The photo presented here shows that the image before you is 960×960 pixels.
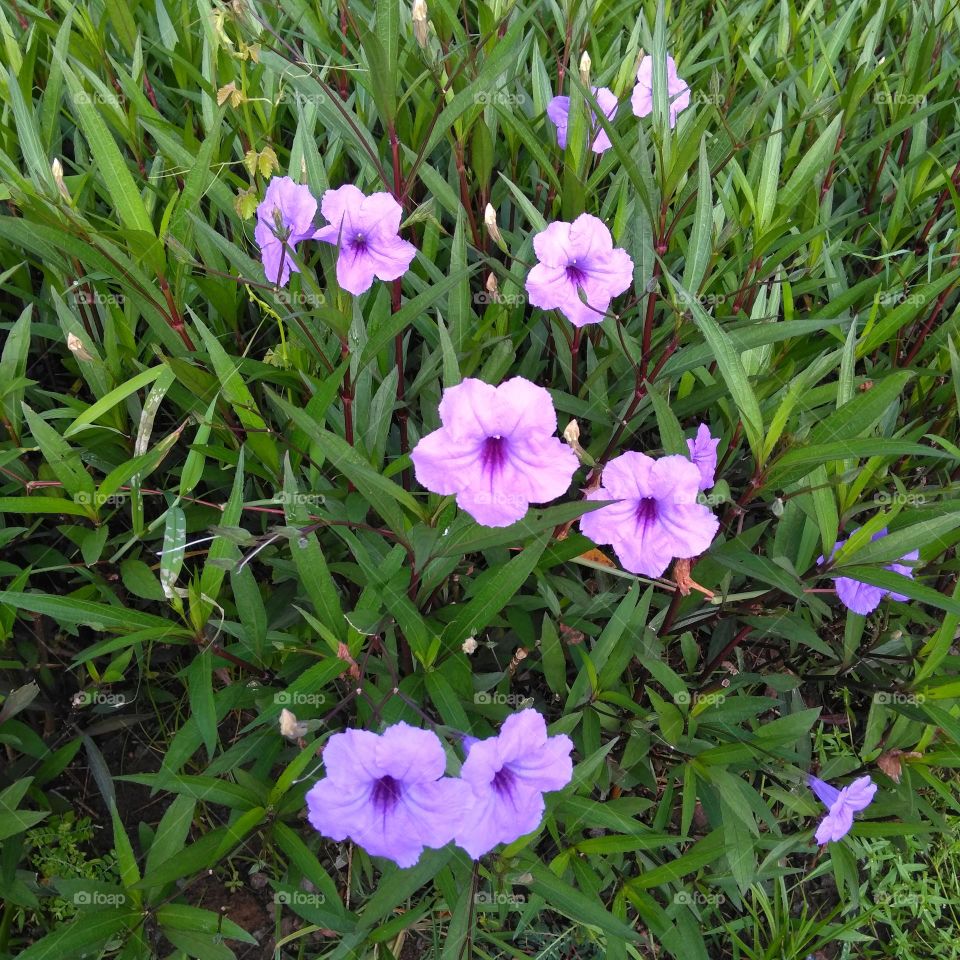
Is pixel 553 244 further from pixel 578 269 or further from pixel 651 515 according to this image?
pixel 651 515

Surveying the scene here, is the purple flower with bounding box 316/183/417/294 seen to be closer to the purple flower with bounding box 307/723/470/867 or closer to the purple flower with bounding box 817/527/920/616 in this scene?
the purple flower with bounding box 307/723/470/867

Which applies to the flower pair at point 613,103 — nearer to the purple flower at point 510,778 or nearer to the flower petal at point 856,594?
the flower petal at point 856,594

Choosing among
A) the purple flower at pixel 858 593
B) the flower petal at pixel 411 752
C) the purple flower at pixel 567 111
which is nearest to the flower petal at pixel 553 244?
the purple flower at pixel 567 111

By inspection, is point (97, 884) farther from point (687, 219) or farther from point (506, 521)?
point (687, 219)

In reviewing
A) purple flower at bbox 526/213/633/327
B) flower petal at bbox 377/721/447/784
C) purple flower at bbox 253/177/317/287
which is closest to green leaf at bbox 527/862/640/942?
flower petal at bbox 377/721/447/784

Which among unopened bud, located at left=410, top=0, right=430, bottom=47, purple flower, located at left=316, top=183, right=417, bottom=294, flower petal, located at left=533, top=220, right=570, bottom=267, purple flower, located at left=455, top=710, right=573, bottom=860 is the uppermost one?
unopened bud, located at left=410, top=0, right=430, bottom=47

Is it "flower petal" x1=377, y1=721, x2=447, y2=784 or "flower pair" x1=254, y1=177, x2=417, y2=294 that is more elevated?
"flower pair" x1=254, y1=177, x2=417, y2=294
